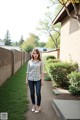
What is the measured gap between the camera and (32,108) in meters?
6.82

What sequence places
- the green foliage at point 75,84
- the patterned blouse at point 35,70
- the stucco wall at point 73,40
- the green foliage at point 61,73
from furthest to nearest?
the stucco wall at point 73,40 → the green foliage at point 61,73 → the green foliage at point 75,84 → the patterned blouse at point 35,70

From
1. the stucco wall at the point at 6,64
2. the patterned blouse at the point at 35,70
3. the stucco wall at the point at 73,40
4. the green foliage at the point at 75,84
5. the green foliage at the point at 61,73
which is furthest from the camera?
the stucco wall at the point at 73,40

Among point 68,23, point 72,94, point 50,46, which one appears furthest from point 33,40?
point 72,94

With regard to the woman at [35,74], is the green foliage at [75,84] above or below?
below

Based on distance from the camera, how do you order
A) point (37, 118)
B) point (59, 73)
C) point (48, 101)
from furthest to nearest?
point (59, 73) → point (48, 101) → point (37, 118)

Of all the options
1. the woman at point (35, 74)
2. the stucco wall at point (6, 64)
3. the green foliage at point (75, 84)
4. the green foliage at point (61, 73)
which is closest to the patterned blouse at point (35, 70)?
the woman at point (35, 74)

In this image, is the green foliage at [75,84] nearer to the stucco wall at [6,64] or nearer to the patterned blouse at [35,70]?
the patterned blouse at [35,70]

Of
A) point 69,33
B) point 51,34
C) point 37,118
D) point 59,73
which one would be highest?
point 51,34

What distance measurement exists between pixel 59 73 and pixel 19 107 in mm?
4102

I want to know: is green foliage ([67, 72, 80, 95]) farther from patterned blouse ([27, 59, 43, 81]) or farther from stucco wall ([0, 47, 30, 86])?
stucco wall ([0, 47, 30, 86])

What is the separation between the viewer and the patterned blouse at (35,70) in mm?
6629

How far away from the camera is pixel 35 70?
6.64 meters

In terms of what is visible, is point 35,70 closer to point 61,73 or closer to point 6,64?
point 61,73

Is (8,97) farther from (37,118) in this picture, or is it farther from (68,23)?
(68,23)
